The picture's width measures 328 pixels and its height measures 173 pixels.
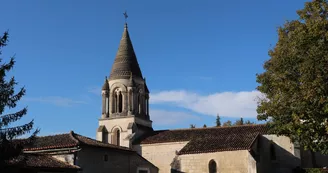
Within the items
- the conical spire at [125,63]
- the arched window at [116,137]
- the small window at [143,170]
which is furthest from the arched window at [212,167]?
the conical spire at [125,63]

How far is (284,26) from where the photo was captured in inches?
867

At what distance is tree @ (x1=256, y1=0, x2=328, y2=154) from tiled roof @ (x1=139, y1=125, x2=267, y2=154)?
729 centimetres

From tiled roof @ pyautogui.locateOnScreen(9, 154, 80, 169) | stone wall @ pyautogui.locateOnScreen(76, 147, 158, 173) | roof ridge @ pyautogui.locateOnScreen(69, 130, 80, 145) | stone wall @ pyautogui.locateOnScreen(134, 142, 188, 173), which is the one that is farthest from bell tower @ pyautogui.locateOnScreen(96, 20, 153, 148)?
tiled roof @ pyautogui.locateOnScreen(9, 154, 80, 169)

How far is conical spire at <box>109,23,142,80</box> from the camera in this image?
133 ft

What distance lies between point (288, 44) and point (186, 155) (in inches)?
505

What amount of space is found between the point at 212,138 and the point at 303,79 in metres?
13.6

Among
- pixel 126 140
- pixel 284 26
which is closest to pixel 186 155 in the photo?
pixel 126 140

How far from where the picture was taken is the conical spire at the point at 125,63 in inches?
1594

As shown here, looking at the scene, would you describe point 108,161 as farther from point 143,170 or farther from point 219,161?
point 219,161

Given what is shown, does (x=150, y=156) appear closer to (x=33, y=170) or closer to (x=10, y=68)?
(x=33, y=170)

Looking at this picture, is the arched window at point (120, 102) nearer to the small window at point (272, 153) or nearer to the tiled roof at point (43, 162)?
the small window at point (272, 153)

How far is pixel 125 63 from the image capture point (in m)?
41.0

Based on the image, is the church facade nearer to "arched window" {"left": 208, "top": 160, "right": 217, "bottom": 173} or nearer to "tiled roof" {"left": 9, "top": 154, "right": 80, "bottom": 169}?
"arched window" {"left": 208, "top": 160, "right": 217, "bottom": 173}

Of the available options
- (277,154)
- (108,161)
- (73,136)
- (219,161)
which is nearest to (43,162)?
(73,136)
